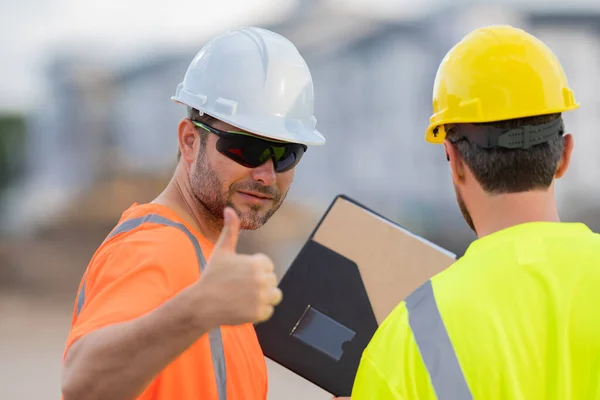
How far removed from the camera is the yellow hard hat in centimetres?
178

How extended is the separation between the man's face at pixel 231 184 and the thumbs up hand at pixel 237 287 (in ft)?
2.39

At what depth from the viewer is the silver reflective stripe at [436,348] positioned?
151cm

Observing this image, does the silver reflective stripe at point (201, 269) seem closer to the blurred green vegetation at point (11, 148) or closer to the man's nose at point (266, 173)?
the man's nose at point (266, 173)

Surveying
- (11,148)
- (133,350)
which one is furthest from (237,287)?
(11,148)

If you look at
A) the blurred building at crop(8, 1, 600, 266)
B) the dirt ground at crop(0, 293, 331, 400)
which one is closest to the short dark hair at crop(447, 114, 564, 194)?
the dirt ground at crop(0, 293, 331, 400)

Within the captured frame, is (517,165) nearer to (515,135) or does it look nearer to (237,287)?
(515,135)

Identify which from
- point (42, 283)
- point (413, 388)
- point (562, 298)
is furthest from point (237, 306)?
point (42, 283)

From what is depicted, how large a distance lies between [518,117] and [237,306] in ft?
2.64

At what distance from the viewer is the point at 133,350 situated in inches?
61.6

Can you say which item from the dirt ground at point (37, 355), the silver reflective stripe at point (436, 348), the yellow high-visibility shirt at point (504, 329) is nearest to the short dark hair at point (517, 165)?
the yellow high-visibility shirt at point (504, 329)

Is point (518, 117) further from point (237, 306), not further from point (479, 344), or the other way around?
point (237, 306)

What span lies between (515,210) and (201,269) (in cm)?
82

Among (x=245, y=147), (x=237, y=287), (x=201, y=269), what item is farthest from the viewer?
(x=245, y=147)

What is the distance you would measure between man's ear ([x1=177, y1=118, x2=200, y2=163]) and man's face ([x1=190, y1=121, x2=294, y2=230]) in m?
0.04
